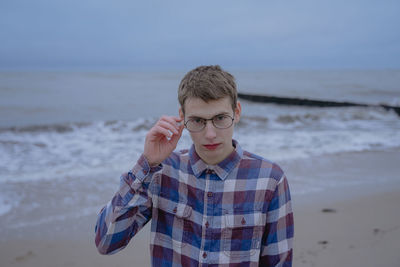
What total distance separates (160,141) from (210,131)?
247mm

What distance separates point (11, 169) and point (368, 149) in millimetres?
8292

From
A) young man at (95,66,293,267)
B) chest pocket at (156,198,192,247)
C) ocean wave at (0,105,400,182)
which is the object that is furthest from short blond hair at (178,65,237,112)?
ocean wave at (0,105,400,182)

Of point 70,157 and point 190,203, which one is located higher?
point 190,203

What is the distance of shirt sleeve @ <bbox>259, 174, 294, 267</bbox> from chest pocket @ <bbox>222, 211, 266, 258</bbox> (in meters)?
0.05

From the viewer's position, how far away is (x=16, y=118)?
1694 cm

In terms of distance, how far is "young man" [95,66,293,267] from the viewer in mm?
1563

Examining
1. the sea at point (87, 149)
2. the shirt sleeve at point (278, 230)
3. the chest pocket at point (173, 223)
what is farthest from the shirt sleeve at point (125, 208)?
the sea at point (87, 149)

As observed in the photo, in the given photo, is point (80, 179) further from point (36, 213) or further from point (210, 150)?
point (210, 150)

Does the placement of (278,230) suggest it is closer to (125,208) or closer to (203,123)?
(203,123)

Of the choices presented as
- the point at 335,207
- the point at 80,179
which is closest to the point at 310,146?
the point at 335,207

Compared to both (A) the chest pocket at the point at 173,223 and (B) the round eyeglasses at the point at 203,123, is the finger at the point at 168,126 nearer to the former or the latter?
(B) the round eyeglasses at the point at 203,123

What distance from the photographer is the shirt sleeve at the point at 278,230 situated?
1.60 m

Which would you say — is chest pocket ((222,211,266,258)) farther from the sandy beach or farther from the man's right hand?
the sandy beach

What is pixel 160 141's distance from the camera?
1.58 metres
